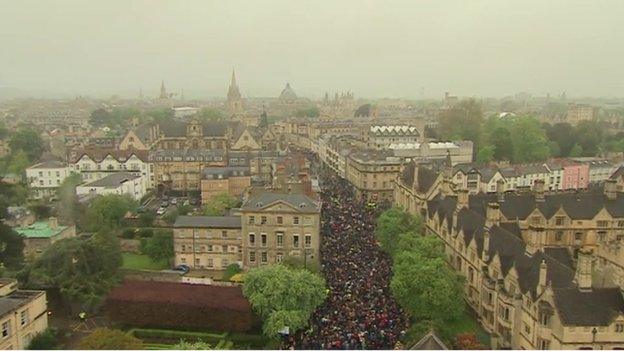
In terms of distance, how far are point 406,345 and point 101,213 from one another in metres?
43.2

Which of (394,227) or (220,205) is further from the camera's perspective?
(220,205)

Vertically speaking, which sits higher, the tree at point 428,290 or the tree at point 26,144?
the tree at point 26,144

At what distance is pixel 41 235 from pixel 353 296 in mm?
33826

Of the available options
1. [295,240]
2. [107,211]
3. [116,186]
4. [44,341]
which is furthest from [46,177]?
[44,341]

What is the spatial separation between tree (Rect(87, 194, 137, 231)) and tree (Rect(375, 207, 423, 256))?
31202mm

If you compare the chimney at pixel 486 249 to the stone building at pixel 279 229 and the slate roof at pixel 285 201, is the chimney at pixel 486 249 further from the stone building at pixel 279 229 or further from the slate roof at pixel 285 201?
the slate roof at pixel 285 201

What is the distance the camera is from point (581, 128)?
129m

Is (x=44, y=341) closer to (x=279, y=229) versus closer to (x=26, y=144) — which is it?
(x=279, y=229)

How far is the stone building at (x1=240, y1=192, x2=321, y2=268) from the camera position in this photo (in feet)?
177

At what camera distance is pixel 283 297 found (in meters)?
40.5

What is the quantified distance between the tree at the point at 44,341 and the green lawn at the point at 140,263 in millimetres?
16052

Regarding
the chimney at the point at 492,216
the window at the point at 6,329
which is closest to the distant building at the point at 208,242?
the window at the point at 6,329

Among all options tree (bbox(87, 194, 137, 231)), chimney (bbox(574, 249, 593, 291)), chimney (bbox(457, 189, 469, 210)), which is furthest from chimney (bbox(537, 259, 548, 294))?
tree (bbox(87, 194, 137, 231))

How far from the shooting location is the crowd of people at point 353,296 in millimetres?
39844
